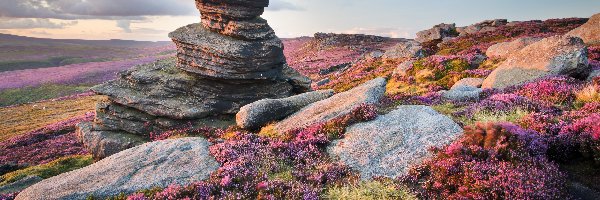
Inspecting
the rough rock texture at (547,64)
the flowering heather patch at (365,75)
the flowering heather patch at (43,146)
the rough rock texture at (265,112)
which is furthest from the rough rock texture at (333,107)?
the flowering heather patch at (43,146)

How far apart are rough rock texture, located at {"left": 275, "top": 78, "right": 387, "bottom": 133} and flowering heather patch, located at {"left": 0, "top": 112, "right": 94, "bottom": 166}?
21.4 metres

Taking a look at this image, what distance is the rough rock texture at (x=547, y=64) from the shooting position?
19.8 m

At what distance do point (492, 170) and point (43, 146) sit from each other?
130 feet

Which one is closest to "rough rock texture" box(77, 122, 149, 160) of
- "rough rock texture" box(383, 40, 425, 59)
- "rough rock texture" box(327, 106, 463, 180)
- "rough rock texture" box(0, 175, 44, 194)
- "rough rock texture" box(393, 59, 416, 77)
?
"rough rock texture" box(0, 175, 44, 194)

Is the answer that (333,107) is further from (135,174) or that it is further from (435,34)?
(435,34)

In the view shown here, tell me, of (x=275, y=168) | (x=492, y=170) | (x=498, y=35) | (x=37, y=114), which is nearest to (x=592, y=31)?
(x=498, y=35)

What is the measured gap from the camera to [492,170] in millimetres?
8930

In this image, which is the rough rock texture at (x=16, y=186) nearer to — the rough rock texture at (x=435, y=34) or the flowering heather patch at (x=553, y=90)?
the flowering heather patch at (x=553, y=90)

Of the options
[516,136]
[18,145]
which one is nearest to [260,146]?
[516,136]

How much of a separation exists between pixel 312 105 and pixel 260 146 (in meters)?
4.72

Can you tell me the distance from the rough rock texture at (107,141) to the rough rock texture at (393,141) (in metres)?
15.1

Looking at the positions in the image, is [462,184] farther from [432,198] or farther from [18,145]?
[18,145]

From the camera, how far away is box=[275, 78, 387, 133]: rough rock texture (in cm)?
1469

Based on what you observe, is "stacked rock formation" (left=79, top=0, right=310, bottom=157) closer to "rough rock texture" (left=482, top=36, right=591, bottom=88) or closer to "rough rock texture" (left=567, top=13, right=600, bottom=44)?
"rough rock texture" (left=482, top=36, right=591, bottom=88)
